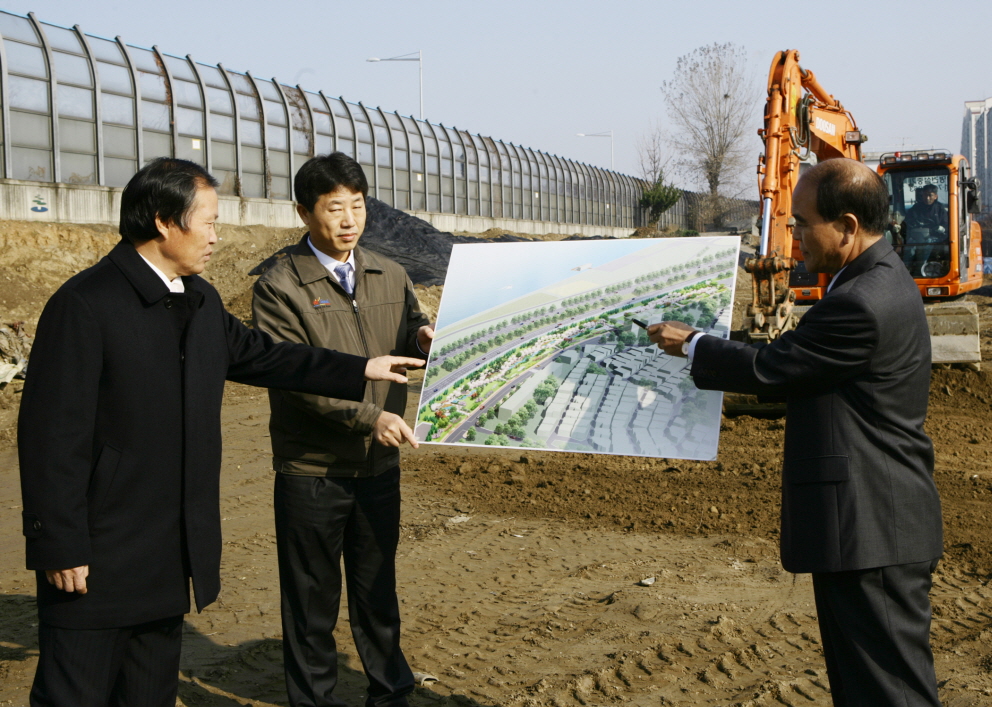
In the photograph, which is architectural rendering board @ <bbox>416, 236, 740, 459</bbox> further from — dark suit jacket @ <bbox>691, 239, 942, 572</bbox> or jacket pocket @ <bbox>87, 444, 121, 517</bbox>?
jacket pocket @ <bbox>87, 444, 121, 517</bbox>

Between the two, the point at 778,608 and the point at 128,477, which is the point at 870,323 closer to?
the point at 128,477

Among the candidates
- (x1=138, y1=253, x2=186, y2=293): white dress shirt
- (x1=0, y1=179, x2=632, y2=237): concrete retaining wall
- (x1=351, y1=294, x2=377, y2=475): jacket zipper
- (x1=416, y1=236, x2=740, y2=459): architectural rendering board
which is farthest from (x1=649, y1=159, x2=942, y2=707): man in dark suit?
(x1=0, y1=179, x2=632, y2=237): concrete retaining wall

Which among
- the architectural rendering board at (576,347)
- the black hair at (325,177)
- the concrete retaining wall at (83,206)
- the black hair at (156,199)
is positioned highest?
the concrete retaining wall at (83,206)

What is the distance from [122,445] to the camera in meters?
2.51

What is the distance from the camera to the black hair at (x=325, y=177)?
3502mm

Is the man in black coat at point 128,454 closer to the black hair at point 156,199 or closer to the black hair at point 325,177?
the black hair at point 156,199

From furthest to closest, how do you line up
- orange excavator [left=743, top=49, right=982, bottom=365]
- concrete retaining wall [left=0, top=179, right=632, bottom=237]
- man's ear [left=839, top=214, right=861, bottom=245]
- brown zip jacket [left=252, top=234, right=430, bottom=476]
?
concrete retaining wall [left=0, top=179, right=632, bottom=237] → orange excavator [left=743, top=49, right=982, bottom=365] → brown zip jacket [left=252, top=234, right=430, bottom=476] → man's ear [left=839, top=214, right=861, bottom=245]

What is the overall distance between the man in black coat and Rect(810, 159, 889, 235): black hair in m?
1.88

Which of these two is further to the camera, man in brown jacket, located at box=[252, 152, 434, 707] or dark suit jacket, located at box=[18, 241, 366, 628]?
man in brown jacket, located at box=[252, 152, 434, 707]

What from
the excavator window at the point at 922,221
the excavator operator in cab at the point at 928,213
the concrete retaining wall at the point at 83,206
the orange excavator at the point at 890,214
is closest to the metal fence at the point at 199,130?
the concrete retaining wall at the point at 83,206

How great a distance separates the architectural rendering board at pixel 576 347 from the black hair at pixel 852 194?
863 mm

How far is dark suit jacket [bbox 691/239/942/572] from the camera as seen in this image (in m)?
2.58

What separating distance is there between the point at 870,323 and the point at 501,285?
189cm

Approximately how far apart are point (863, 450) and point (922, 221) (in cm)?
1095
